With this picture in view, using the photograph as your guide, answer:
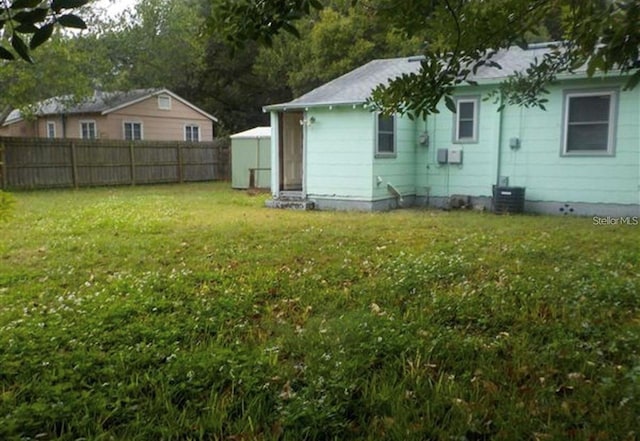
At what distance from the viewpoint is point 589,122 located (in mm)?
10266

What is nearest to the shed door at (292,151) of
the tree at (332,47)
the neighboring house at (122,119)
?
the tree at (332,47)

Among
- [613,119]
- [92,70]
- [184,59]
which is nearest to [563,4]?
[613,119]

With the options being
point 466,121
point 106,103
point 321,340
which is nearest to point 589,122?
point 466,121

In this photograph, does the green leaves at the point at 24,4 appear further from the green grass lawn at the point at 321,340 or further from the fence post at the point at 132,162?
the fence post at the point at 132,162

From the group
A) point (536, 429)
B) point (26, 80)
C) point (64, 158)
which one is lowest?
point (536, 429)

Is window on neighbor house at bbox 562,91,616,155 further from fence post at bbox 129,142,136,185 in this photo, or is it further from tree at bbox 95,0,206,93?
tree at bbox 95,0,206,93

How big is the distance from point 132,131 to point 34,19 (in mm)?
23001

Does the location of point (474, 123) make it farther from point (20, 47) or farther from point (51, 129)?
point (51, 129)

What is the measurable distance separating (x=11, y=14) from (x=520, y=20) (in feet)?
9.64

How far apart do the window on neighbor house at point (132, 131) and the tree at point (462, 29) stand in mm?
21116

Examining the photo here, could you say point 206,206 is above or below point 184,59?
below

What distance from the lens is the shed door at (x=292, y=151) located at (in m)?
13.6

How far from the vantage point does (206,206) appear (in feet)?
39.1

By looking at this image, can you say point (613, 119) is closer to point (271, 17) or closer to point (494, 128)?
point (494, 128)
